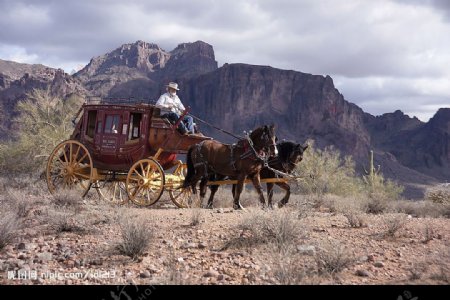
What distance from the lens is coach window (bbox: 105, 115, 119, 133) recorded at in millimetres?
12188

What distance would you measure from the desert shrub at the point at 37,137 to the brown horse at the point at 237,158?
1163 centimetres

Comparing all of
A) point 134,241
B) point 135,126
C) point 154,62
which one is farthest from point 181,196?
point 154,62

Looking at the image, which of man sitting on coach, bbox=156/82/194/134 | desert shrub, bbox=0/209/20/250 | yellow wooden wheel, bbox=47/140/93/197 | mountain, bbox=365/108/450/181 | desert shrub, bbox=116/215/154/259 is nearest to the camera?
desert shrub, bbox=116/215/154/259

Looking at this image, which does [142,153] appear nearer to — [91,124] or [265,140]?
[91,124]

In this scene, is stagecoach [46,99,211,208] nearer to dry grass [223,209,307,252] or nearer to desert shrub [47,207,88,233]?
desert shrub [47,207,88,233]

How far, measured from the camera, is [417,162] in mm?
108625

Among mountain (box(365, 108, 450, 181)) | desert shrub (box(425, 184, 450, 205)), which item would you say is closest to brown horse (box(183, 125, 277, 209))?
desert shrub (box(425, 184, 450, 205))

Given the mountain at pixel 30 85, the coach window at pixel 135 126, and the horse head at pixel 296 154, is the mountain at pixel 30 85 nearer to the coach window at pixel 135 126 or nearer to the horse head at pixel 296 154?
the coach window at pixel 135 126

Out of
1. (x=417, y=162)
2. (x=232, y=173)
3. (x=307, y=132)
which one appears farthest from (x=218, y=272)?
(x=417, y=162)

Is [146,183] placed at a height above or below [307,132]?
below

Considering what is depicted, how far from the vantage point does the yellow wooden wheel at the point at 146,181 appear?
11.6 meters

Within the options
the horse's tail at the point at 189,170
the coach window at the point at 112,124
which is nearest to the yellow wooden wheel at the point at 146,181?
the horse's tail at the point at 189,170
